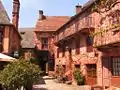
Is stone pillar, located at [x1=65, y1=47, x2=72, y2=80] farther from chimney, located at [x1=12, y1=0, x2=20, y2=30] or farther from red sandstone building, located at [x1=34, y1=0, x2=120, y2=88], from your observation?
chimney, located at [x1=12, y1=0, x2=20, y2=30]

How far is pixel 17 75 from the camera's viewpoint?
14867 millimetres

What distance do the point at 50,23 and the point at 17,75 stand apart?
105 ft

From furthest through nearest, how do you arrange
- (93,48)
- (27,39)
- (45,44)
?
(27,39) < (45,44) < (93,48)

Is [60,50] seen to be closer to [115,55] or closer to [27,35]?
[27,35]

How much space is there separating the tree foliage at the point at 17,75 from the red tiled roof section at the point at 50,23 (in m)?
29.2

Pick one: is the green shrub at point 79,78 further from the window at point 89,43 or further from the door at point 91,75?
the window at point 89,43

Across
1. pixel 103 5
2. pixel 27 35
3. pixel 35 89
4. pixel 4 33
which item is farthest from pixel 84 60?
pixel 27 35

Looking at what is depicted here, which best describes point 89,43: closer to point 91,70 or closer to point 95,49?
point 95,49

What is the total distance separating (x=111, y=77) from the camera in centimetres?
2183

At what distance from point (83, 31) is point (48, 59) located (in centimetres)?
1892

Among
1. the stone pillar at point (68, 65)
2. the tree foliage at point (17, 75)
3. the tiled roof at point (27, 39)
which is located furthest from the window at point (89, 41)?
the tiled roof at point (27, 39)

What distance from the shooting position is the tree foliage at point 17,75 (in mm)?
14664

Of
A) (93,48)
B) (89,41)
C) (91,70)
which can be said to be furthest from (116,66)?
(89,41)

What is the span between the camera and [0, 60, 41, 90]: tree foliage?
14.7 m
